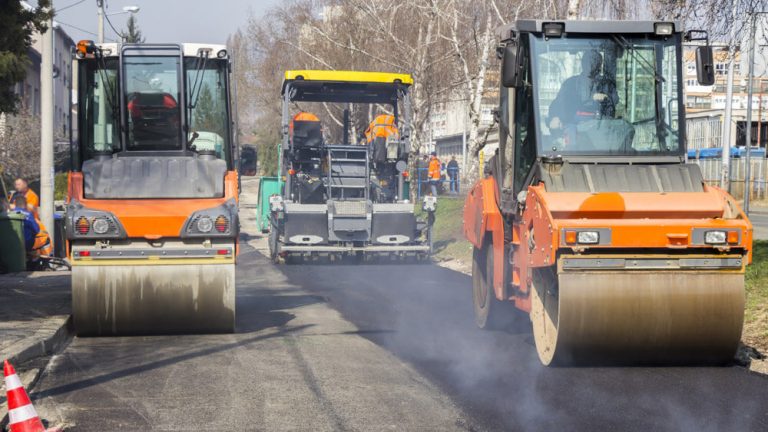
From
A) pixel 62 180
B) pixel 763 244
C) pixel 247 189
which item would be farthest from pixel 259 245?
pixel 247 189

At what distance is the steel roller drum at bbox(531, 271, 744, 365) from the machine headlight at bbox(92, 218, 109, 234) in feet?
14.6

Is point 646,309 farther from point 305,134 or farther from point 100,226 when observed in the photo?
point 305,134

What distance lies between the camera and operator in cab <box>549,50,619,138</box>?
9219 millimetres

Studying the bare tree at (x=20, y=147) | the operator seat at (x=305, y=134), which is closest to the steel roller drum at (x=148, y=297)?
the operator seat at (x=305, y=134)

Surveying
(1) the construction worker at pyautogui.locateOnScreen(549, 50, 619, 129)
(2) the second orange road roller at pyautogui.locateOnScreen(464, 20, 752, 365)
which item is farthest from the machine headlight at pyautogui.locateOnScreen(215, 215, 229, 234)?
(1) the construction worker at pyautogui.locateOnScreen(549, 50, 619, 129)

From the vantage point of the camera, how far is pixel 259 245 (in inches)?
1011

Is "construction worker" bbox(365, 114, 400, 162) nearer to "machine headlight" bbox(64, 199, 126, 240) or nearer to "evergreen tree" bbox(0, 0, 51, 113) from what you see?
"evergreen tree" bbox(0, 0, 51, 113)

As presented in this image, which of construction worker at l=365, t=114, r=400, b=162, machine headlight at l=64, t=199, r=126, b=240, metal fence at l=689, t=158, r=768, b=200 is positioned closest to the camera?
machine headlight at l=64, t=199, r=126, b=240

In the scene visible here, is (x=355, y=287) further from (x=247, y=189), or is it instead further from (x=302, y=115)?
(x=247, y=189)

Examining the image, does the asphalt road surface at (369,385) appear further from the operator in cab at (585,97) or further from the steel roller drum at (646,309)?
the operator in cab at (585,97)

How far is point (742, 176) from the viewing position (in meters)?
42.6

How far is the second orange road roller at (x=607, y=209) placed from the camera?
789 centimetres

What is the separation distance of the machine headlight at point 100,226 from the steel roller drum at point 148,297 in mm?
344

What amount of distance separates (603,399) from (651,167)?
2.45 meters
